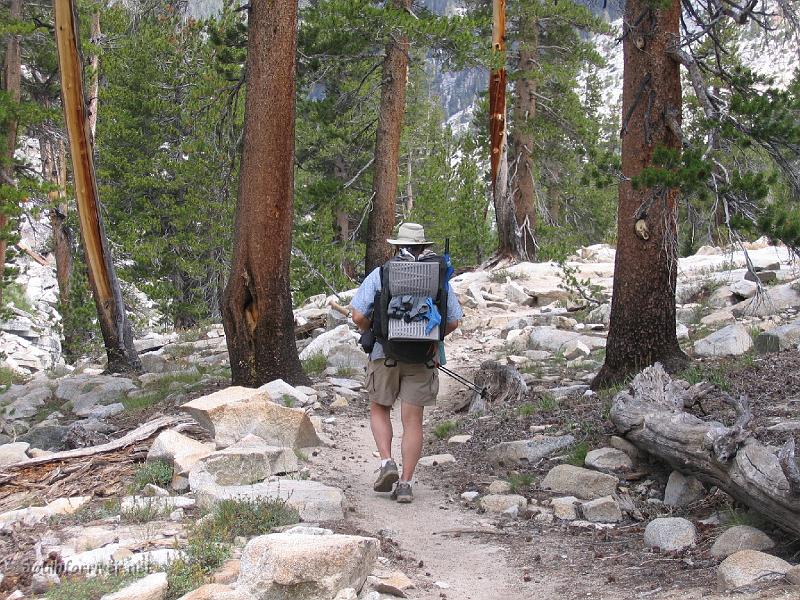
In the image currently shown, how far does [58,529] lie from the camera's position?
471 centimetres

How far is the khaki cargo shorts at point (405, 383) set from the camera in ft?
20.0

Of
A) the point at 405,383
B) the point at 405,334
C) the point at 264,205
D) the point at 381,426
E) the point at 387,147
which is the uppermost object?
the point at 387,147

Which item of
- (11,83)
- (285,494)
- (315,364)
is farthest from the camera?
(11,83)

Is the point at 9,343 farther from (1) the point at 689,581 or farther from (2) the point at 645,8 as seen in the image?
(1) the point at 689,581

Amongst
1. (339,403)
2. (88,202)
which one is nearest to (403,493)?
(339,403)

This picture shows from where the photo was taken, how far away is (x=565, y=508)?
18.5 ft

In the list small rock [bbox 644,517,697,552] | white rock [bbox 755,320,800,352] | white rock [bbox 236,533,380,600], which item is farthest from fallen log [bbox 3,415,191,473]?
white rock [bbox 755,320,800,352]

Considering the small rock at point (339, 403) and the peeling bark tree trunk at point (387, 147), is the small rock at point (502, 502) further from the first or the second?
the peeling bark tree trunk at point (387, 147)

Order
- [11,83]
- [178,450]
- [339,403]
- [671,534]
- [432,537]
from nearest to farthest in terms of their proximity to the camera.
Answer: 1. [671,534]
2. [432,537]
3. [178,450]
4. [339,403]
5. [11,83]

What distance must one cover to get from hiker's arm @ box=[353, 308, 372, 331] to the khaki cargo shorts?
298 mm

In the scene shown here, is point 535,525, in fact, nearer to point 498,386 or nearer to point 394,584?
point 394,584

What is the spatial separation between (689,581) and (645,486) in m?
1.93

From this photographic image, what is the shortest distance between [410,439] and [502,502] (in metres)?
0.80

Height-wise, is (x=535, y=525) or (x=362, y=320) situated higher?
(x=362, y=320)
